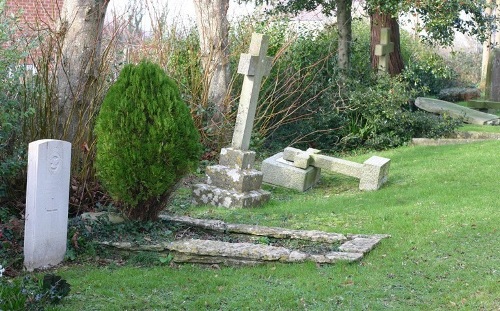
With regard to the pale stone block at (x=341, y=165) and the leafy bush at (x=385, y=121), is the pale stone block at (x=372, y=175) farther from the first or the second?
the leafy bush at (x=385, y=121)

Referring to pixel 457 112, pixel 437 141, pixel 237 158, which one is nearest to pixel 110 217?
pixel 237 158

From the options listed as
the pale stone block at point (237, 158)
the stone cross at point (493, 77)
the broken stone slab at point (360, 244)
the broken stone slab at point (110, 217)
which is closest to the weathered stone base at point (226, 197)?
the pale stone block at point (237, 158)

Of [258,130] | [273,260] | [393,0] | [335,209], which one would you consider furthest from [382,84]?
[273,260]

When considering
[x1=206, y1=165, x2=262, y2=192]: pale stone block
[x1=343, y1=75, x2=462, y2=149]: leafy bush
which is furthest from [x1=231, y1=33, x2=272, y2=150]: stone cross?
[x1=343, y1=75, x2=462, y2=149]: leafy bush

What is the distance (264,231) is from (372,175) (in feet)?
10.3

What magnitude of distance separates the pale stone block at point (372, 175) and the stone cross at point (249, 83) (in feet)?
6.17

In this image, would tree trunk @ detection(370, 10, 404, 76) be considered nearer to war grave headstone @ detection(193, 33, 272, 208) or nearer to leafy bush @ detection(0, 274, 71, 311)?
war grave headstone @ detection(193, 33, 272, 208)

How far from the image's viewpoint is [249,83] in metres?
10.7

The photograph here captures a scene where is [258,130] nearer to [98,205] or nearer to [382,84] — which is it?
[382,84]

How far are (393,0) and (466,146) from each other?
3.49 m

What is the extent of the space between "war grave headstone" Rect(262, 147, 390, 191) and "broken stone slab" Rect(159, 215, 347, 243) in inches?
116

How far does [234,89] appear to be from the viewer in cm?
1530

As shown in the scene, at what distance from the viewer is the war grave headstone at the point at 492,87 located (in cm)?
2155

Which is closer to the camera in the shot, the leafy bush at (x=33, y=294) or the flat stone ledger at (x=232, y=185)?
the leafy bush at (x=33, y=294)
